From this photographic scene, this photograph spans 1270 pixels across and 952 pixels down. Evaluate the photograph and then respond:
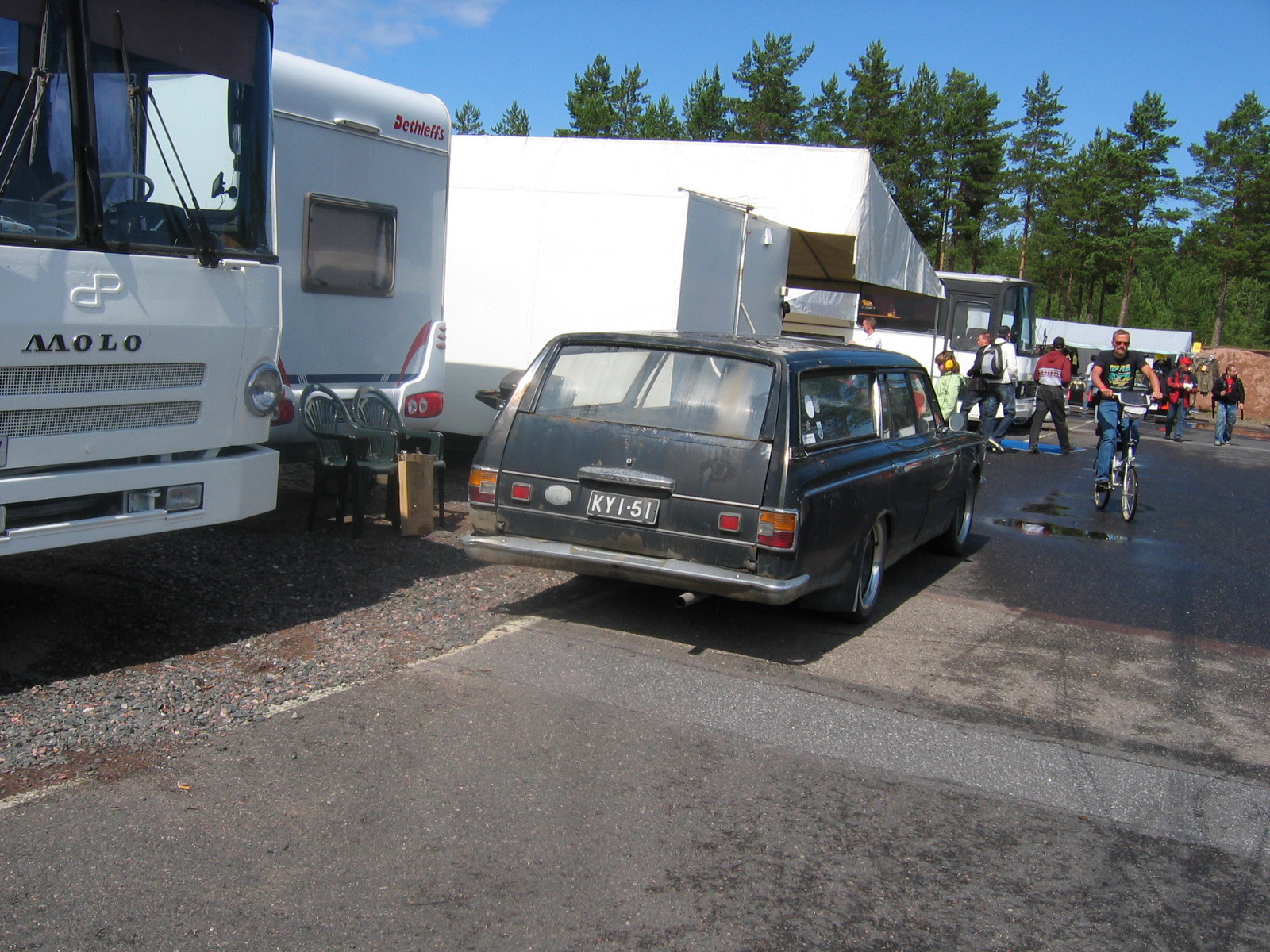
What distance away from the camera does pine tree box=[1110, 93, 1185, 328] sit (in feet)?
207

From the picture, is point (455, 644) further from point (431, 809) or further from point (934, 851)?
point (934, 851)

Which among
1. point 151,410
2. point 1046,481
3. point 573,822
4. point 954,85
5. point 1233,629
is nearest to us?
point 573,822

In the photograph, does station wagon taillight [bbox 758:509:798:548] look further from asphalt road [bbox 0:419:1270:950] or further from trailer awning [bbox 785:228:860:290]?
trailer awning [bbox 785:228:860:290]

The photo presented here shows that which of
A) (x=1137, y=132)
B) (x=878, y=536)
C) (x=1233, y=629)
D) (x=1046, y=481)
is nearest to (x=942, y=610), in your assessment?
(x=878, y=536)

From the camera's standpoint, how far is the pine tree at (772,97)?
168ft

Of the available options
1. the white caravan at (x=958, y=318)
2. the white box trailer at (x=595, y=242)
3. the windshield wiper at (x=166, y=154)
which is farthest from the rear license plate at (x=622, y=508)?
the white caravan at (x=958, y=318)

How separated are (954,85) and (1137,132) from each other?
1212cm

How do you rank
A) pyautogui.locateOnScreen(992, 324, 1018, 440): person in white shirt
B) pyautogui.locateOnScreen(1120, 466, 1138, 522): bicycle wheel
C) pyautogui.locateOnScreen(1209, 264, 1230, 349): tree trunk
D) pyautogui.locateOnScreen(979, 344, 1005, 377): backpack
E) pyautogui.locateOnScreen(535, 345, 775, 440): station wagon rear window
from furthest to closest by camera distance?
pyautogui.locateOnScreen(1209, 264, 1230, 349): tree trunk
pyautogui.locateOnScreen(992, 324, 1018, 440): person in white shirt
pyautogui.locateOnScreen(979, 344, 1005, 377): backpack
pyautogui.locateOnScreen(1120, 466, 1138, 522): bicycle wheel
pyautogui.locateOnScreen(535, 345, 775, 440): station wagon rear window

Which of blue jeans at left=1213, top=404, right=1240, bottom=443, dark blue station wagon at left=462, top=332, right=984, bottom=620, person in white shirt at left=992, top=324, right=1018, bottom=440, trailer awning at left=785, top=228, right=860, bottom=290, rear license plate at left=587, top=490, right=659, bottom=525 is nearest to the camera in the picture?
dark blue station wagon at left=462, top=332, right=984, bottom=620

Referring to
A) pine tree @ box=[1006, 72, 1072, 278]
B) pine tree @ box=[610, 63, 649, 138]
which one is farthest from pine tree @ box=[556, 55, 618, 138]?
pine tree @ box=[1006, 72, 1072, 278]

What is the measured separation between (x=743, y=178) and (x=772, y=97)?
41.5 meters

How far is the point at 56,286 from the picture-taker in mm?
4676

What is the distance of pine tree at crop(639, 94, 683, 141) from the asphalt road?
1990 inches

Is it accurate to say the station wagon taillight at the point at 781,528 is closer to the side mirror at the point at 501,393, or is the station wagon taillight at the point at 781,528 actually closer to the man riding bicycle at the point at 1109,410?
the side mirror at the point at 501,393
